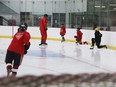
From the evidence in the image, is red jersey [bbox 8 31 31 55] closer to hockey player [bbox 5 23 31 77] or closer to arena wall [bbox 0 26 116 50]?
hockey player [bbox 5 23 31 77]

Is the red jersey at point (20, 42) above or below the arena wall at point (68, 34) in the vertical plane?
above

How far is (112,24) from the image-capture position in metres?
17.1

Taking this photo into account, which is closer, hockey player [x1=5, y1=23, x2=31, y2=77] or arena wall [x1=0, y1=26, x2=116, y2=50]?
hockey player [x1=5, y1=23, x2=31, y2=77]

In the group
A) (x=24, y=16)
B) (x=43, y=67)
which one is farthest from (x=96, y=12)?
(x=43, y=67)

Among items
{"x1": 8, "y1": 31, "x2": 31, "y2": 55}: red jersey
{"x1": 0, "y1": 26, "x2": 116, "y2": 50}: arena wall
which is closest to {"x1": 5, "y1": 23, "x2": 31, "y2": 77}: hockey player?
{"x1": 8, "y1": 31, "x2": 31, "y2": 55}: red jersey

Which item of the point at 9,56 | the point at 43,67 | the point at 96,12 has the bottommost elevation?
the point at 43,67

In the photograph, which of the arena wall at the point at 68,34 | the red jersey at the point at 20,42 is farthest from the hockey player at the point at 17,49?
the arena wall at the point at 68,34

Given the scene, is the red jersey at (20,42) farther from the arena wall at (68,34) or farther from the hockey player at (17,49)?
the arena wall at (68,34)

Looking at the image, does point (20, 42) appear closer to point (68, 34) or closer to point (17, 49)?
point (17, 49)

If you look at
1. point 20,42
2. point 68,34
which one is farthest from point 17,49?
point 68,34

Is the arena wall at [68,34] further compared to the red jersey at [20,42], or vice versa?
the arena wall at [68,34]

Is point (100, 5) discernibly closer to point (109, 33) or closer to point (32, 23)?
point (109, 33)

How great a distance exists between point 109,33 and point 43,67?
7410mm

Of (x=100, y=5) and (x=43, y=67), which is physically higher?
(x=100, y=5)
